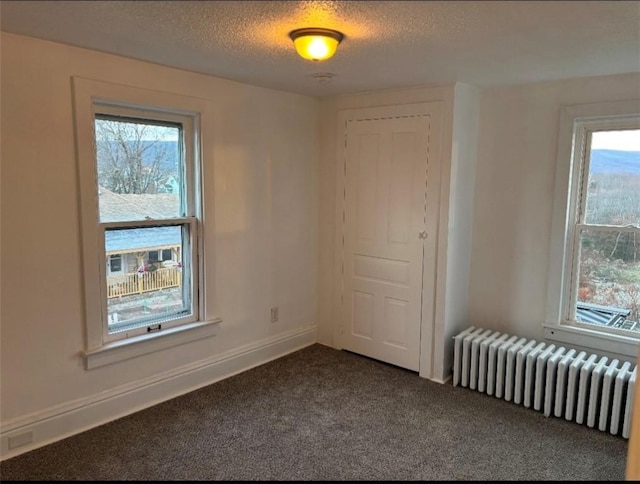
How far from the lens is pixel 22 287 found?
255 cm

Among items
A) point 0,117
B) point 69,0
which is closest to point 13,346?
point 0,117

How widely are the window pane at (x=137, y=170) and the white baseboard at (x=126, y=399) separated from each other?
3.67 feet

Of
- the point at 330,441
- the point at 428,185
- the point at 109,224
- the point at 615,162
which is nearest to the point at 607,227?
the point at 615,162

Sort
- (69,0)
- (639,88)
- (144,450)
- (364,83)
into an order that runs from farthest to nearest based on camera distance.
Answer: (364,83) < (639,88) < (144,450) < (69,0)

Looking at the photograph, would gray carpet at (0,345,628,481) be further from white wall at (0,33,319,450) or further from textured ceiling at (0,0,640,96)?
textured ceiling at (0,0,640,96)

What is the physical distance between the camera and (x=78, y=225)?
2729 millimetres

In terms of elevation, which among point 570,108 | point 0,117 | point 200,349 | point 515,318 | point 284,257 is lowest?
point 200,349

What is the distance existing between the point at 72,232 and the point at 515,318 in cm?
315

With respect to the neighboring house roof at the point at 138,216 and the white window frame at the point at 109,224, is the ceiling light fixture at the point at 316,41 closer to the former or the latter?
the white window frame at the point at 109,224

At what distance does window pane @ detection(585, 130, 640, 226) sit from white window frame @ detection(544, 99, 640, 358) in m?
0.06

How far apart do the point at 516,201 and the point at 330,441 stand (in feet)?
7.16

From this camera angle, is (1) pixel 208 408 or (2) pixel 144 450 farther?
(1) pixel 208 408

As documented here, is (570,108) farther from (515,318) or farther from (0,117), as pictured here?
(0,117)

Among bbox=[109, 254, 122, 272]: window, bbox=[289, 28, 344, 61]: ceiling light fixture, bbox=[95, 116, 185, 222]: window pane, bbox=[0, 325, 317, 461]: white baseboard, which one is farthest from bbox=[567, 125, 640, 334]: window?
bbox=[109, 254, 122, 272]: window
